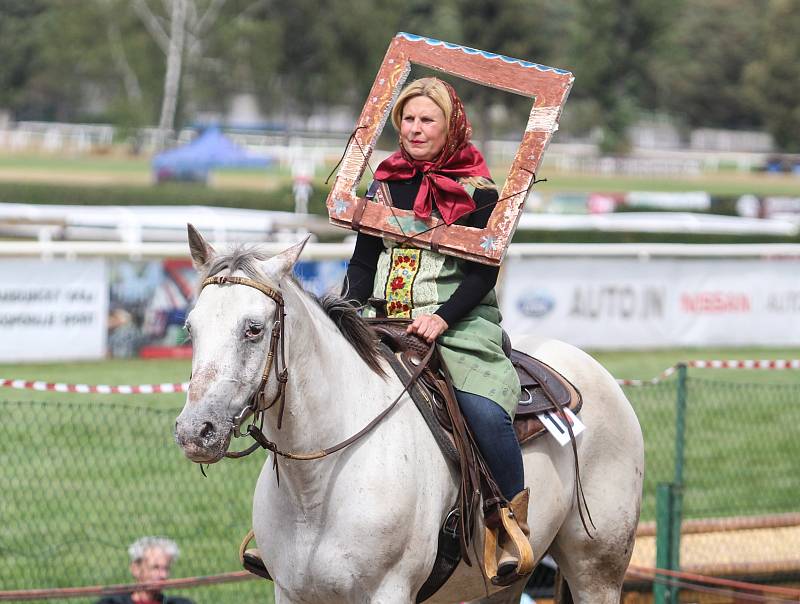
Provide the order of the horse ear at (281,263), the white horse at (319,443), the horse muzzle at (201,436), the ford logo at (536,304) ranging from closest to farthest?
the horse muzzle at (201,436) → the white horse at (319,443) → the horse ear at (281,263) → the ford logo at (536,304)

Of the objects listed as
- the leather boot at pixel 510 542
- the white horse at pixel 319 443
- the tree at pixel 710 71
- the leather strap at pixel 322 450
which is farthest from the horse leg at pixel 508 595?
the tree at pixel 710 71

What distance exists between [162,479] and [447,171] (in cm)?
473

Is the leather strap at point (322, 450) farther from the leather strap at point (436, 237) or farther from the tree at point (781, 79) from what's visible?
the tree at point (781, 79)

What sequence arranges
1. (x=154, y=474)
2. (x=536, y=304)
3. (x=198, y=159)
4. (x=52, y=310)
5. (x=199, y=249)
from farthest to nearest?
1. (x=198, y=159)
2. (x=536, y=304)
3. (x=52, y=310)
4. (x=154, y=474)
5. (x=199, y=249)

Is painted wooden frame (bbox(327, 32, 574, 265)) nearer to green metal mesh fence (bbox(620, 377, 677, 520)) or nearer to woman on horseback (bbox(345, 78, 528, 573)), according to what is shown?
woman on horseback (bbox(345, 78, 528, 573))

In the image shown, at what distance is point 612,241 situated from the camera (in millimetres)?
25297

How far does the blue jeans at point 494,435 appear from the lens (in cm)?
455

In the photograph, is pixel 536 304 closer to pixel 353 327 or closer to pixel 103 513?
pixel 103 513

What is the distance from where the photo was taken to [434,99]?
182 inches

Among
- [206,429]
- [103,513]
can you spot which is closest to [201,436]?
[206,429]

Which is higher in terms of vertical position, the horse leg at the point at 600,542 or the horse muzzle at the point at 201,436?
the horse muzzle at the point at 201,436

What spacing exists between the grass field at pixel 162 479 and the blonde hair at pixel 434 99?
2.72 metres

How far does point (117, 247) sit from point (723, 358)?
783 cm

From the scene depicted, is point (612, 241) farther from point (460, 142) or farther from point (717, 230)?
point (460, 142)
